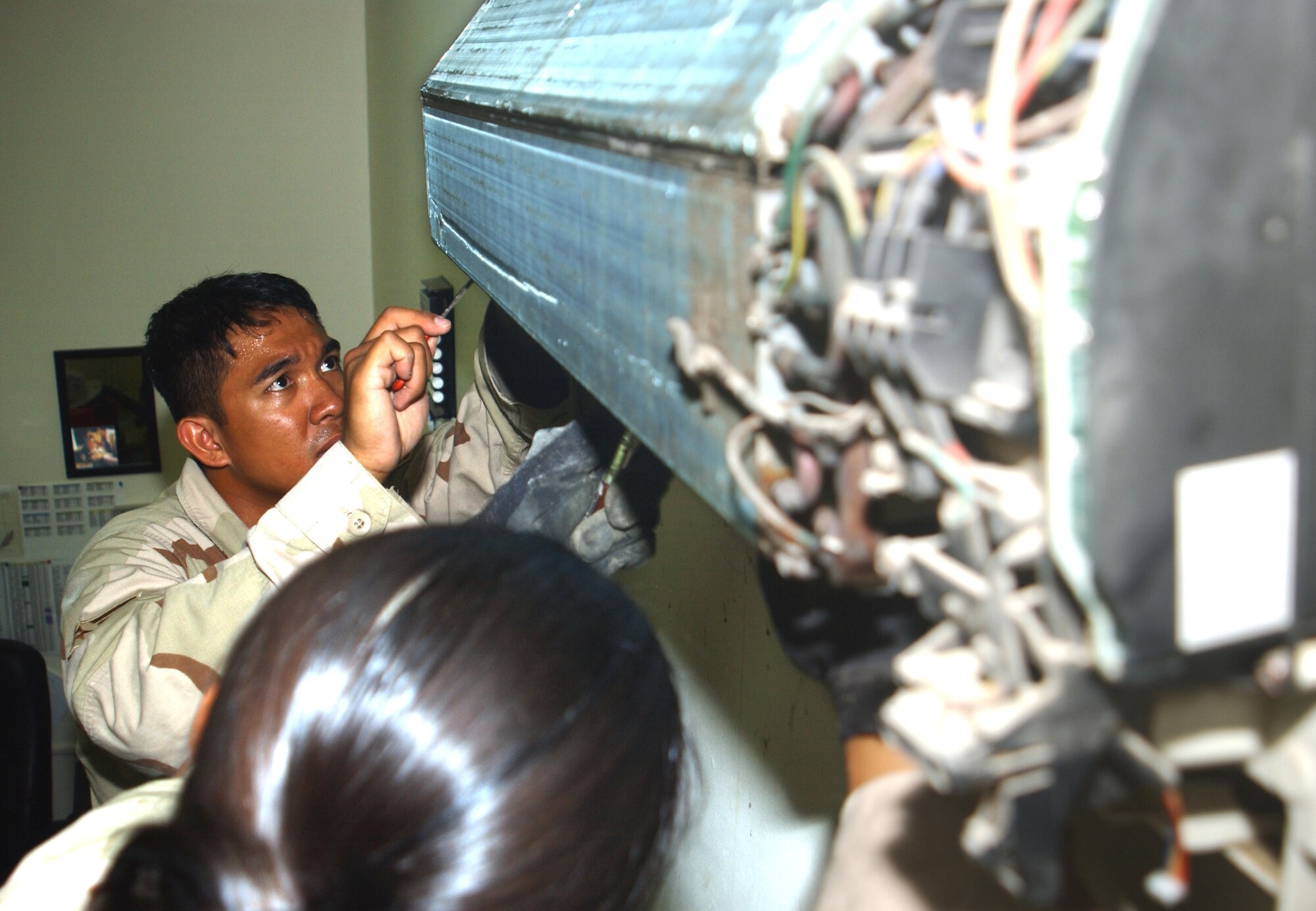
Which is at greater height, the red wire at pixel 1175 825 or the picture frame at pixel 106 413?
the red wire at pixel 1175 825

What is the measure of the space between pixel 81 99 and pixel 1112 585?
3223 millimetres

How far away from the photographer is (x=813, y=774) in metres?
0.90

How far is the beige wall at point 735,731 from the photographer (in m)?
0.91

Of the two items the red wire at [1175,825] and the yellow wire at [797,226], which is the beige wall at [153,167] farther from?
the red wire at [1175,825]

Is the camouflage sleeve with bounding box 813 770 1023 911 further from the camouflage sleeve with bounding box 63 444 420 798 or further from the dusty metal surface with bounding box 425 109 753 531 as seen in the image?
the camouflage sleeve with bounding box 63 444 420 798

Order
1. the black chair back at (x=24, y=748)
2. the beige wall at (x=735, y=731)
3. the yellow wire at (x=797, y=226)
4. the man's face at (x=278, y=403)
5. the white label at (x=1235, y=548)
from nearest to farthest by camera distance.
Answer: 1. the white label at (x=1235, y=548)
2. the yellow wire at (x=797, y=226)
3. the beige wall at (x=735, y=731)
4. the man's face at (x=278, y=403)
5. the black chair back at (x=24, y=748)

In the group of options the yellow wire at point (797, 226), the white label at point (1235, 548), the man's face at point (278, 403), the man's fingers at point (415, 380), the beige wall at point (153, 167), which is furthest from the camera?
the beige wall at point (153, 167)

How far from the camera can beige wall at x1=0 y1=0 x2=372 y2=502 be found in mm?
2688

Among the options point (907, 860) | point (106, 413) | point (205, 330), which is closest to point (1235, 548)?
A: point (907, 860)

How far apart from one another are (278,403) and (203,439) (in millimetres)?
182

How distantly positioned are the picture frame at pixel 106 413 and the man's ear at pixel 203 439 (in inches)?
56.9

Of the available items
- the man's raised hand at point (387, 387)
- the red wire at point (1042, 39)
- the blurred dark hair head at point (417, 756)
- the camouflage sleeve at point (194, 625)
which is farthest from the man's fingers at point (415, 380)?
the red wire at point (1042, 39)

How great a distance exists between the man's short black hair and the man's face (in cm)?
2

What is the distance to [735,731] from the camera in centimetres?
108
